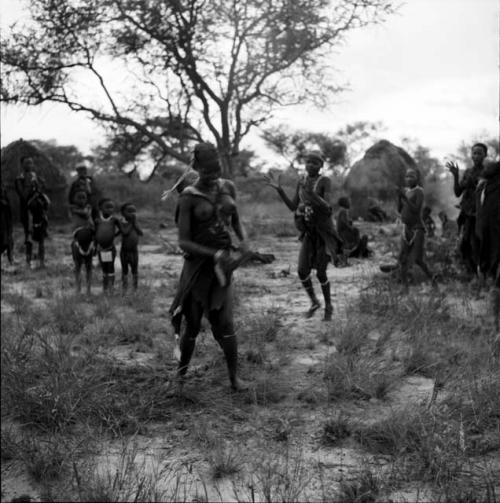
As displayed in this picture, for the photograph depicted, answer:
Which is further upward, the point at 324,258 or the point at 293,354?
the point at 324,258

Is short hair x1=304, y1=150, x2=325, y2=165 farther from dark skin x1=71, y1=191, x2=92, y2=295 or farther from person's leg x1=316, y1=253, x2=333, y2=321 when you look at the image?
dark skin x1=71, y1=191, x2=92, y2=295

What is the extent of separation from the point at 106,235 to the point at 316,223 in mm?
2481

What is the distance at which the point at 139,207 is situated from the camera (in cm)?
2552

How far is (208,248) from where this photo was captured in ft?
13.5

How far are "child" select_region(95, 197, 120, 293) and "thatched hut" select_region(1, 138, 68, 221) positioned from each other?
10.3 m

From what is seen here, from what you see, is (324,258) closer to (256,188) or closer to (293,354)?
(293,354)

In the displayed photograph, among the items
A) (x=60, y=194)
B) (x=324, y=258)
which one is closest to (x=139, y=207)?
(x=60, y=194)

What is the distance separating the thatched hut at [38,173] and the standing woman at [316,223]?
12.2m

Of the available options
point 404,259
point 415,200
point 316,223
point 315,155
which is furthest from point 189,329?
point 404,259

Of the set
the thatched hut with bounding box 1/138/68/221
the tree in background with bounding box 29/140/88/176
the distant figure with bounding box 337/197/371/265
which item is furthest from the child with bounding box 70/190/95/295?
the tree in background with bounding box 29/140/88/176

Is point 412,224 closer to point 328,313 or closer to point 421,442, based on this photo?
point 328,313

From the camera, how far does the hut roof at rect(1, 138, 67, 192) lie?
1752 cm

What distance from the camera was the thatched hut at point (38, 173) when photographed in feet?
57.5

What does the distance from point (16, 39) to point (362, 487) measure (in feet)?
49.4
